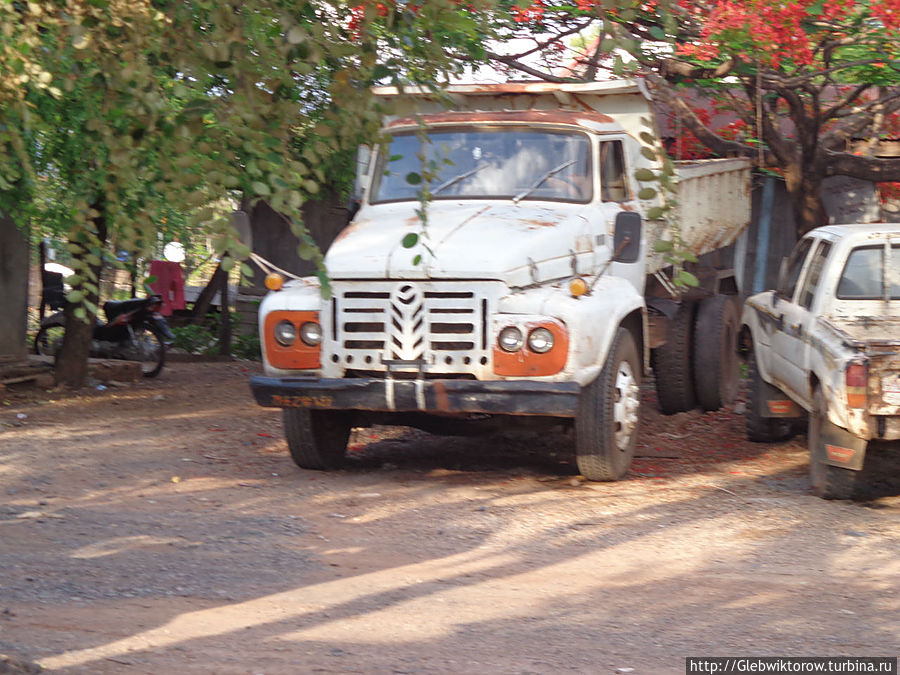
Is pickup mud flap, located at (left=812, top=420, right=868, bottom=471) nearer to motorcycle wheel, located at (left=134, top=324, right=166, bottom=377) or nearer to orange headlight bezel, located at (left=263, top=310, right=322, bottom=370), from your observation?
orange headlight bezel, located at (left=263, top=310, right=322, bottom=370)

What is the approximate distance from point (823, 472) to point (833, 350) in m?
0.81

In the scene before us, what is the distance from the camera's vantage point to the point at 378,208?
8.24 m

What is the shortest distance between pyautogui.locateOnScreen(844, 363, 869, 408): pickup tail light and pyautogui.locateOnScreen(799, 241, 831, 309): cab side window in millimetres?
1381

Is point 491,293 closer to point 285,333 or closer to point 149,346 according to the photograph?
point 285,333

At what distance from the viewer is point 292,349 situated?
7.23 meters

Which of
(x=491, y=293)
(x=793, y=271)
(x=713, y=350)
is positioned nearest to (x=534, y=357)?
(x=491, y=293)

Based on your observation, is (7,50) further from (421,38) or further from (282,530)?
(282,530)

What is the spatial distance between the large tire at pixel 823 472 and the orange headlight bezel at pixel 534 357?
1.67 metres

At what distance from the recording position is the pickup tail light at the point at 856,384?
21.5 ft

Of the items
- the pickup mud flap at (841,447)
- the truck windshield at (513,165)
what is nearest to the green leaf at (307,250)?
the pickup mud flap at (841,447)

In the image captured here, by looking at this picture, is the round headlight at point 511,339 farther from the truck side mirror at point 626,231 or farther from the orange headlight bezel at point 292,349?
the orange headlight bezel at point 292,349

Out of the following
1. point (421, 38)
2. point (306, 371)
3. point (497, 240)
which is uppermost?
point (421, 38)

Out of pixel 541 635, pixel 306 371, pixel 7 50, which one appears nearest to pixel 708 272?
pixel 306 371

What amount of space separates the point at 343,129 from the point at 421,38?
17.0 inches
